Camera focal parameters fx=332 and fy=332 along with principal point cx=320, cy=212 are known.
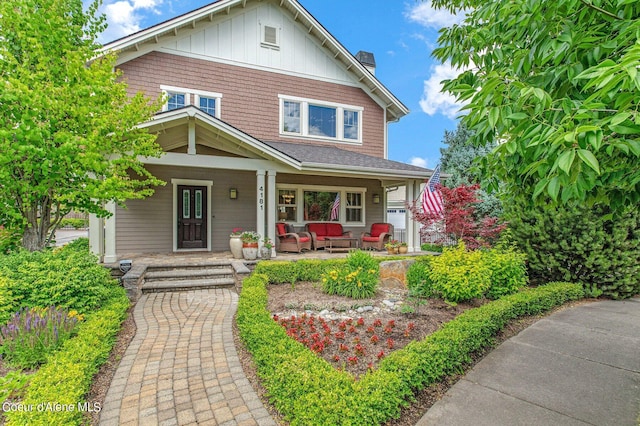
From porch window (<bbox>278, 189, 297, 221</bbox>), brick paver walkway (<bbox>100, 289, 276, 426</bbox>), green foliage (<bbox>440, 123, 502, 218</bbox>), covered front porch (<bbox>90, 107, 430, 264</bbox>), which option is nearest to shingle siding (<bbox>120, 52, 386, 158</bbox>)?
covered front porch (<bbox>90, 107, 430, 264</bbox>)

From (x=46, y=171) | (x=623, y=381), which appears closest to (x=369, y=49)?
(x=46, y=171)

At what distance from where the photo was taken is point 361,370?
3.26 m

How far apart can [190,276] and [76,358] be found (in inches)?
154

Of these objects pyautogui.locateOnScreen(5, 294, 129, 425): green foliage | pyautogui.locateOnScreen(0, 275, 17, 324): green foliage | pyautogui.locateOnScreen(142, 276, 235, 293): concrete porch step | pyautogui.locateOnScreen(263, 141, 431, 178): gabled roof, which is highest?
pyautogui.locateOnScreen(263, 141, 431, 178): gabled roof

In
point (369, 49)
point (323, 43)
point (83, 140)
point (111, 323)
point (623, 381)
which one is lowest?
point (623, 381)

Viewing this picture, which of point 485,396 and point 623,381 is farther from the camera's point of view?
point 623,381

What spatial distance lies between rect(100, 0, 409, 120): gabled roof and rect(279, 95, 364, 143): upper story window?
1.09m

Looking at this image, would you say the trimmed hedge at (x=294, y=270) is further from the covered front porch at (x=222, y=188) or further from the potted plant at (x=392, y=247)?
the potted plant at (x=392, y=247)

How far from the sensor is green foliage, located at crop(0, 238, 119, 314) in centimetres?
410

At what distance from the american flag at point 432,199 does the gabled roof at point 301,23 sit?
13.6 feet

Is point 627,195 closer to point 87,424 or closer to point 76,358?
point 87,424

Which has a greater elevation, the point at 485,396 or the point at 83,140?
the point at 83,140

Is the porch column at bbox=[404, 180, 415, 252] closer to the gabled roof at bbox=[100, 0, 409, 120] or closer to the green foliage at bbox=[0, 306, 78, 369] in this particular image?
the gabled roof at bbox=[100, 0, 409, 120]

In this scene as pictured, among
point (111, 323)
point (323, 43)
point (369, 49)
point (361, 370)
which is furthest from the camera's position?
point (369, 49)
